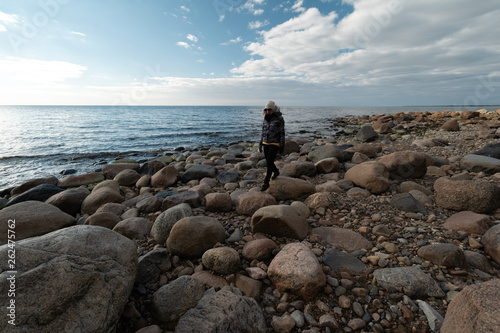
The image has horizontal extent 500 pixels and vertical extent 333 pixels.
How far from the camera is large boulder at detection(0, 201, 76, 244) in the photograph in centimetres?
424

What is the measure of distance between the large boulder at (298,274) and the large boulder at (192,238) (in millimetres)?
1131

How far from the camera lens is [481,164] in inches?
255

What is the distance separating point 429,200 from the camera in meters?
4.73

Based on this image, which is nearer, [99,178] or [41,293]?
[41,293]

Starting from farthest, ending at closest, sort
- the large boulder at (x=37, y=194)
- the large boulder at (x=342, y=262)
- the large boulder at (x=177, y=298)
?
1. the large boulder at (x=37, y=194)
2. the large boulder at (x=342, y=262)
3. the large boulder at (x=177, y=298)

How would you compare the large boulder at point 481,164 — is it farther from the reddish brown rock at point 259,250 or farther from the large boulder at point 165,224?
the large boulder at point 165,224

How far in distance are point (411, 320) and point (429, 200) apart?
3.48 m

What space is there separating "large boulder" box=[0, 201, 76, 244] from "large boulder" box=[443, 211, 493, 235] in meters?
7.42

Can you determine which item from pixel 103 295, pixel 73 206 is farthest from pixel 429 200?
pixel 73 206

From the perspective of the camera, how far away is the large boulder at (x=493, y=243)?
2947 mm

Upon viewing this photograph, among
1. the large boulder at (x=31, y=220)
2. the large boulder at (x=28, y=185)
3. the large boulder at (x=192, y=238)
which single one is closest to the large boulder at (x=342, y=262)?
the large boulder at (x=192, y=238)

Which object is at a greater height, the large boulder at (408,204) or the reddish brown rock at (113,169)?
the large boulder at (408,204)

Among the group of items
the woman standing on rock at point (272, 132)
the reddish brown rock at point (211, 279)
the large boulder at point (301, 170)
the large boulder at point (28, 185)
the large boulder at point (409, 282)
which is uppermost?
the woman standing on rock at point (272, 132)

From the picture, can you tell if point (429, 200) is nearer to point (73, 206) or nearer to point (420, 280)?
point (420, 280)
